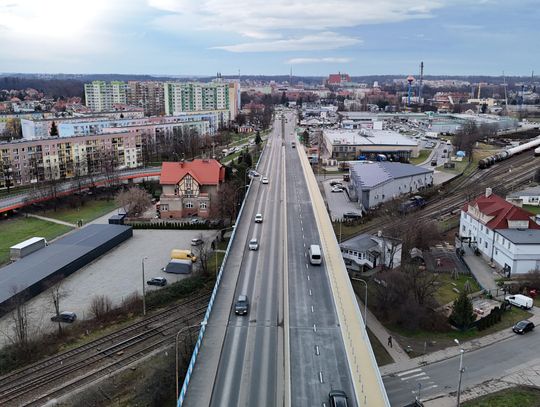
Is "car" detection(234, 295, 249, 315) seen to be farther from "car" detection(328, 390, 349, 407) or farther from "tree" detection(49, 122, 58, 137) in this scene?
"tree" detection(49, 122, 58, 137)

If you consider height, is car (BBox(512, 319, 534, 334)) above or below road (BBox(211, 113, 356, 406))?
below

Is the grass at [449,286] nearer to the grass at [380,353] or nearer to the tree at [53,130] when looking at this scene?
the grass at [380,353]

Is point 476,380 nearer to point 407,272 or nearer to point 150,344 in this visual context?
point 407,272

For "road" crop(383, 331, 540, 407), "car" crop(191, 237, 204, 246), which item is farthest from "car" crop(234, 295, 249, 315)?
"car" crop(191, 237, 204, 246)

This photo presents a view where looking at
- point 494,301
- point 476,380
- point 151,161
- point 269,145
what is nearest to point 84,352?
point 476,380

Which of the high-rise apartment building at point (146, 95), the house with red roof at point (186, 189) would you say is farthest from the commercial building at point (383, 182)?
the high-rise apartment building at point (146, 95)

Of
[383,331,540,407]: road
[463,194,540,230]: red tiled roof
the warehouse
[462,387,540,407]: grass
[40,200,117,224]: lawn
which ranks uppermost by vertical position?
[463,194,540,230]: red tiled roof
